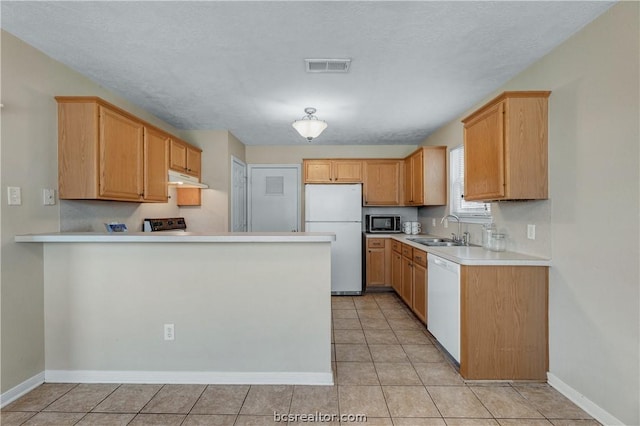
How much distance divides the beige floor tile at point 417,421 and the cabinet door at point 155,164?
2.82 m

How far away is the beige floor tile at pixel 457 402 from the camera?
1.89 metres

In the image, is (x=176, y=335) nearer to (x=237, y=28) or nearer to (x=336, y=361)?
(x=336, y=361)

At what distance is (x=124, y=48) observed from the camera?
7.01 feet

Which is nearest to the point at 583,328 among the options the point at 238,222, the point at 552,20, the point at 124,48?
the point at 552,20

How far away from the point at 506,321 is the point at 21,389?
340 cm

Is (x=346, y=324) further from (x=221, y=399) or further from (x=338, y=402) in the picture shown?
(x=221, y=399)

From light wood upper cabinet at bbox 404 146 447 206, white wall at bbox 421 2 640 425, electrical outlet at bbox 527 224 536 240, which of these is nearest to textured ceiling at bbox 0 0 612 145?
white wall at bbox 421 2 640 425

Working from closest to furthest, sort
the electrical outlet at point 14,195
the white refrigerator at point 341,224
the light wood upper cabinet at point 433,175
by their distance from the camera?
1. the electrical outlet at point 14,195
2. the light wood upper cabinet at point 433,175
3. the white refrigerator at point 341,224

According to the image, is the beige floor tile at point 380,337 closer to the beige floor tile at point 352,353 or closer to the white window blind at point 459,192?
the beige floor tile at point 352,353

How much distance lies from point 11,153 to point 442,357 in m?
3.53

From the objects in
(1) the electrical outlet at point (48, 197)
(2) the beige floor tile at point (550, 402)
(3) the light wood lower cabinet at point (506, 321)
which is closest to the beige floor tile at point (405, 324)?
(3) the light wood lower cabinet at point (506, 321)

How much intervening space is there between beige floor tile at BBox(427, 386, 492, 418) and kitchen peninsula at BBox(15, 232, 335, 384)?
0.78 metres

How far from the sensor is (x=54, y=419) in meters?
1.83

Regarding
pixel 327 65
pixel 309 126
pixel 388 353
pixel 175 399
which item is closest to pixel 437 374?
pixel 388 353
